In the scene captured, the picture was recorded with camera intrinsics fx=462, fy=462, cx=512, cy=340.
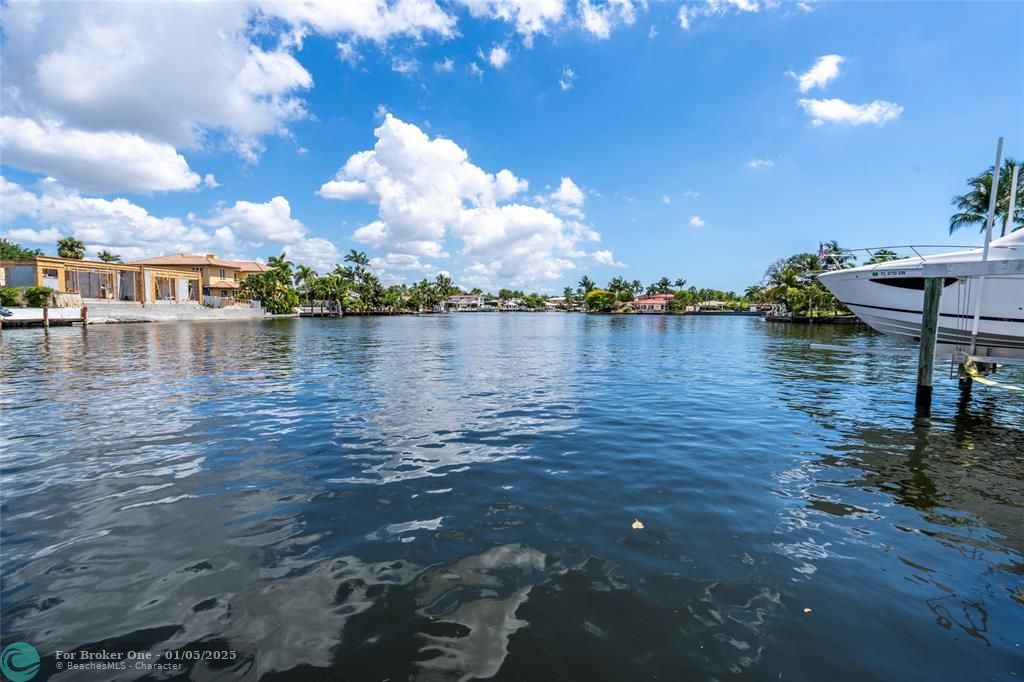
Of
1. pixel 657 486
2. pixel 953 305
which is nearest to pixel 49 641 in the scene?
pixel 657 486

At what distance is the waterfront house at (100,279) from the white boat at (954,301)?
80410 millimetres

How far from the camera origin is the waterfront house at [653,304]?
169 meters

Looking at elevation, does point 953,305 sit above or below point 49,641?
above

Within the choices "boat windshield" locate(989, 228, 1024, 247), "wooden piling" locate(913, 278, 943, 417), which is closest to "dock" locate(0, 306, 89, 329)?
"wooden piling" locate(913, 278, 943, 417)

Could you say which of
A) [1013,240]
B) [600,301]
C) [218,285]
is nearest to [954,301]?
[1013,240]

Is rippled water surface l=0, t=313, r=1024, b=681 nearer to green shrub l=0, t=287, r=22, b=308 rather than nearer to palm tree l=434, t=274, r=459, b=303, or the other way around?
green shrub l=0, t=287, r=22, b=308

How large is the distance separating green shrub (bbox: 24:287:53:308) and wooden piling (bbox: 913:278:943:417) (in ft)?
263

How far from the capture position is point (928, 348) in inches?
530

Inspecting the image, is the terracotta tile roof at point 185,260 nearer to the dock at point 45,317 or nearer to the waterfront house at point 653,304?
the dock at point 45,317

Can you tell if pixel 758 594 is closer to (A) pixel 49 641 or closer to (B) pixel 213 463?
(A) pixel 49 641

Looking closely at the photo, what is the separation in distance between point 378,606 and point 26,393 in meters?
17.6

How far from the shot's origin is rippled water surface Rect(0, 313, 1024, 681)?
13.3 ft

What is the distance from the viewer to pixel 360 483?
7.57 meters

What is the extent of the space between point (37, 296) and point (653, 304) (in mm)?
160517
